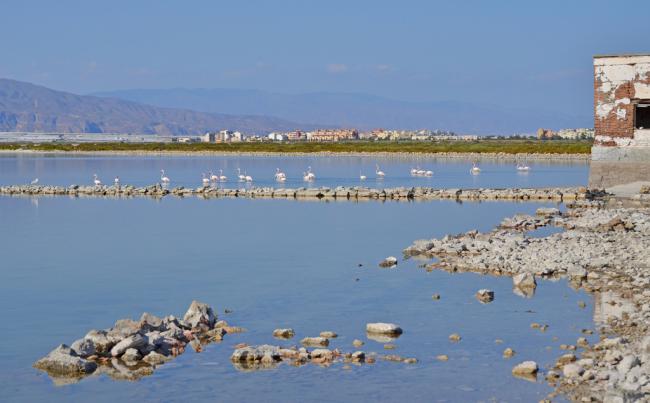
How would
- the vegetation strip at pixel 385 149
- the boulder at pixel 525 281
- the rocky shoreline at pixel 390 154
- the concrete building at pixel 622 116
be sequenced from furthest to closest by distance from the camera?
the vegetation strip at pixel 385 149
the rocky shoreline at pixel 390 154
the concrete building at pixel 622 116
the boulder at pixel 525 281

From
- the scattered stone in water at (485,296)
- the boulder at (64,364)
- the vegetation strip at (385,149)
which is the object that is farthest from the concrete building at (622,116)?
the vegetation strip at (385,149)

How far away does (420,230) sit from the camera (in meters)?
25.8

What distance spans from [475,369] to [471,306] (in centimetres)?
352

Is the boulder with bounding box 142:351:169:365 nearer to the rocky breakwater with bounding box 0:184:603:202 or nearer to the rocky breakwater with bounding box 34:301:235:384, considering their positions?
the rocky breakwater with bounding box 34:301:235:384

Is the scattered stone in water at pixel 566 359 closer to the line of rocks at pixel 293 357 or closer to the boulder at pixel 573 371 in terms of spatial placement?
the boulder at pixel 573 371

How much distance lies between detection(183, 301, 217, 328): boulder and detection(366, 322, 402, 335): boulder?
2078 millimetres

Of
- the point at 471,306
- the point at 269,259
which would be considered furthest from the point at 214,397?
the point at 269,259

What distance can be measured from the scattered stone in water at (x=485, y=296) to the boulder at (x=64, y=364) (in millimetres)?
5985

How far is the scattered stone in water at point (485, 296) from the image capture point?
14773 mm

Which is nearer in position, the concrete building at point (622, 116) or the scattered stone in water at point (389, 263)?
the scattered stone in water at point (389, 263)

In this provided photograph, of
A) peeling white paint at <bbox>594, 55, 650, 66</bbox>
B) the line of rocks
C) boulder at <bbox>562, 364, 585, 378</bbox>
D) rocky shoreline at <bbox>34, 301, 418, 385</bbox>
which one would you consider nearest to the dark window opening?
peeling white paint at <bbox>594, 55, 650, 66</bbox>

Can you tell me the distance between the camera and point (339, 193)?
127 ft

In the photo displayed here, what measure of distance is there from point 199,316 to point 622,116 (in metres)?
22.1

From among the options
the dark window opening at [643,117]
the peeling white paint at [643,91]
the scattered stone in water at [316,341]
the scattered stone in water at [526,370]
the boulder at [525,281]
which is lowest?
the scattered stone in water at [526,370]
